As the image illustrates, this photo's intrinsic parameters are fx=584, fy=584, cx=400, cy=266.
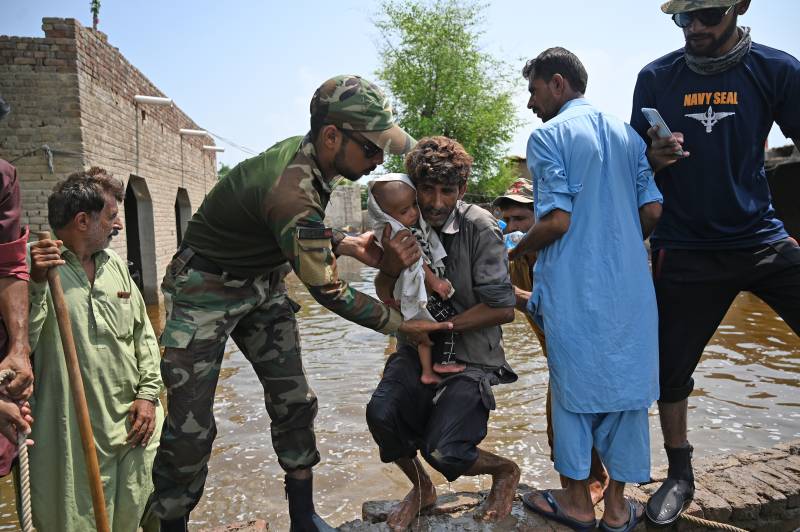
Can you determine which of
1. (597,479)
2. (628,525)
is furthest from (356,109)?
(597,479)

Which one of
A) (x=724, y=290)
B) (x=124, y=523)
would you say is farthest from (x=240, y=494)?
(x=724, y=290)

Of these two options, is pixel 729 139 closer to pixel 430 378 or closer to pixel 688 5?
pixel 688 5

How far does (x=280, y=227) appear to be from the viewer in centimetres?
231

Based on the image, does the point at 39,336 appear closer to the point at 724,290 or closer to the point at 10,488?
the point at 10,488

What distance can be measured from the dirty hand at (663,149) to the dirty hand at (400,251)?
124cm

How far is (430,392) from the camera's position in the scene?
2869 millimetres

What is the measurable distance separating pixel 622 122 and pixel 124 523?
3.14 m

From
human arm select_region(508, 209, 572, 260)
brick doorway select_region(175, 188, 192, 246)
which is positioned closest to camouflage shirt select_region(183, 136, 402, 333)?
human arm select_region(508, 209, 572, 260)

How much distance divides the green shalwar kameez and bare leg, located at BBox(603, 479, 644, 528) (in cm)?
230

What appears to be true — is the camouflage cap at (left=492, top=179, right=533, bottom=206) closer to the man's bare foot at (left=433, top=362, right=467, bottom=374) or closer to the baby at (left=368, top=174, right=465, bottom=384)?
the baby at (left=368, top=174, right=465, bottom=384)

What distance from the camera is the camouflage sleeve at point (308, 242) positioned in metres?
2.27

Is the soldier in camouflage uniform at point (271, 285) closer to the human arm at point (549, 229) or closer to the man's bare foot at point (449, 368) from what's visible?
the man's bare foot at point (449, 368)

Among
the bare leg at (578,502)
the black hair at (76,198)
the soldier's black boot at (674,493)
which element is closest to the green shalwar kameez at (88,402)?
the black hair at (76,198)

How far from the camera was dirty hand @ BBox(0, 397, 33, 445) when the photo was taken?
239 centimetres
